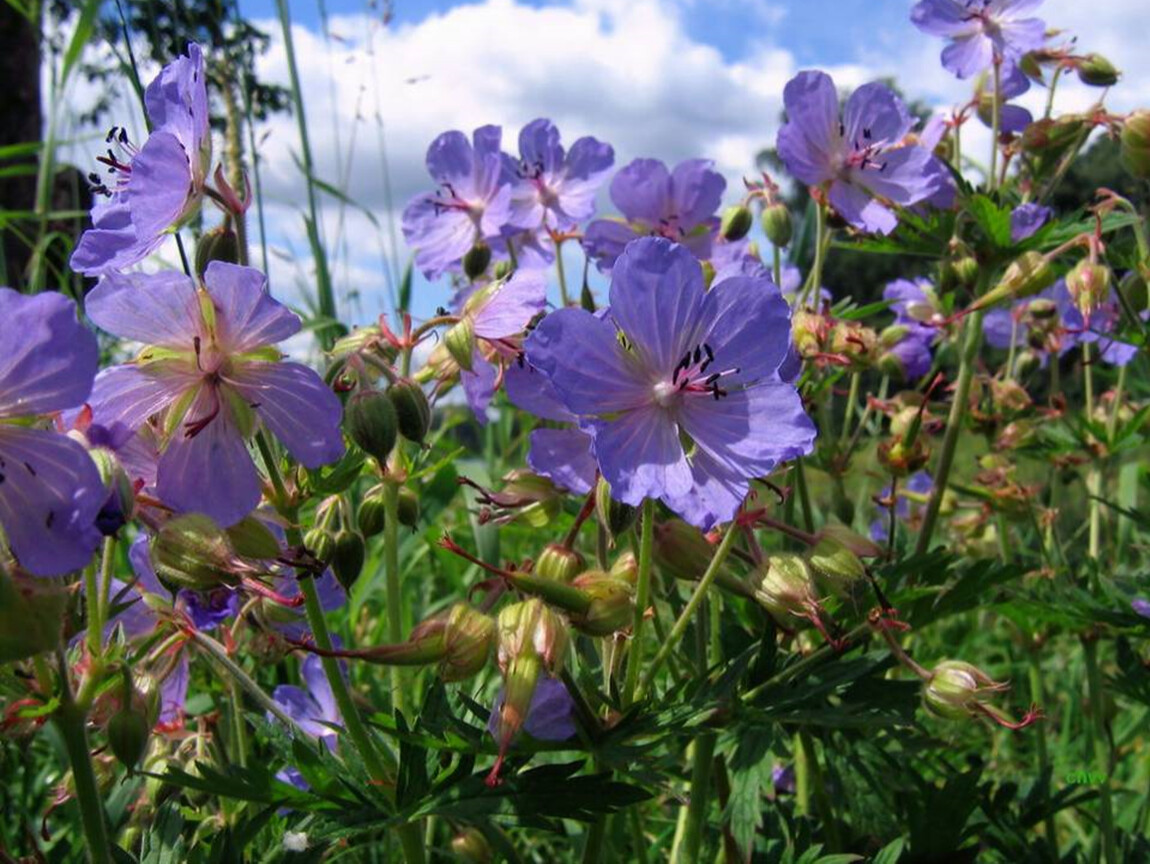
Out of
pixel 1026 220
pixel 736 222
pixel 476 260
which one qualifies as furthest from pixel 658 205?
pixel 1026 220

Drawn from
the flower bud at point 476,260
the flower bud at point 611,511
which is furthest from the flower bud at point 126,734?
the flower bud at point 476,260

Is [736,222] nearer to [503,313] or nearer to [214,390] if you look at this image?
[503,313]

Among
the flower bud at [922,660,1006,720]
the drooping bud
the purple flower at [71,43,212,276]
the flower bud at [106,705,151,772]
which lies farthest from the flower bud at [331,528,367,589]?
the drooping bud

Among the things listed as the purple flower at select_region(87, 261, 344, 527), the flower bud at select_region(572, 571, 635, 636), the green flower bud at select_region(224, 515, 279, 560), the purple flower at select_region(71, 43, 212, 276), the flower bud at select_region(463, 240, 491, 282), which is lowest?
the flower bud at select_region(463, 240, 491, 282)

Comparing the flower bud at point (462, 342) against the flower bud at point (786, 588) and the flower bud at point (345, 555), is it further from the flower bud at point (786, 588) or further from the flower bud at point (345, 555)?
the flower bud at point (786, 588)

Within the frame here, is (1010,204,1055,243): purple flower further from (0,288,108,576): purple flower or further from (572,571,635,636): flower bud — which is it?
(0,288,108,576): purple flower

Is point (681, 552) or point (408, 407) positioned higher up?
point (408, 407)
